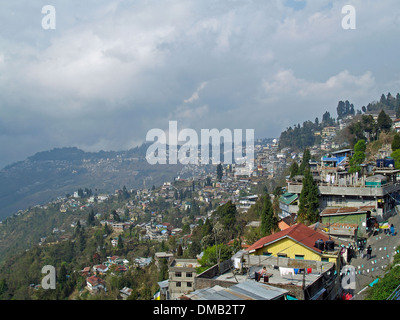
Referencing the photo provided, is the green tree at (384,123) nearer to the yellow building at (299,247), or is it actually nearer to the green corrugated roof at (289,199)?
the green corrugated roof at (289,199)

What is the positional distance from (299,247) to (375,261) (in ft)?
11.2

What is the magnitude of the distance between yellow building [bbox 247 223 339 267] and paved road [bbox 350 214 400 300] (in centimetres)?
125

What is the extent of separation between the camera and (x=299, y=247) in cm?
1556

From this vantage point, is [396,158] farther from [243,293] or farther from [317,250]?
[243,293]

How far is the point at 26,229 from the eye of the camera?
117m

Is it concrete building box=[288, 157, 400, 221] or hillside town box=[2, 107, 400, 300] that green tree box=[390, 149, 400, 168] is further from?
concrete building box=[288, 157, 400, 221]

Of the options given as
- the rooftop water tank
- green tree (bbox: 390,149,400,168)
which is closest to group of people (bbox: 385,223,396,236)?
the rooftop water tank

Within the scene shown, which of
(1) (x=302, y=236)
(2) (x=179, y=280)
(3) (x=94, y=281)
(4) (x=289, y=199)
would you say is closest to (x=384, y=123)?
(4) (x=289, y=199)

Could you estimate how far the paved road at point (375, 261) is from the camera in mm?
14211

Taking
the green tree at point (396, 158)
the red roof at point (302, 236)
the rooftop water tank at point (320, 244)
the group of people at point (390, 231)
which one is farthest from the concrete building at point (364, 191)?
the rooftop water tank at point (320, 244)
